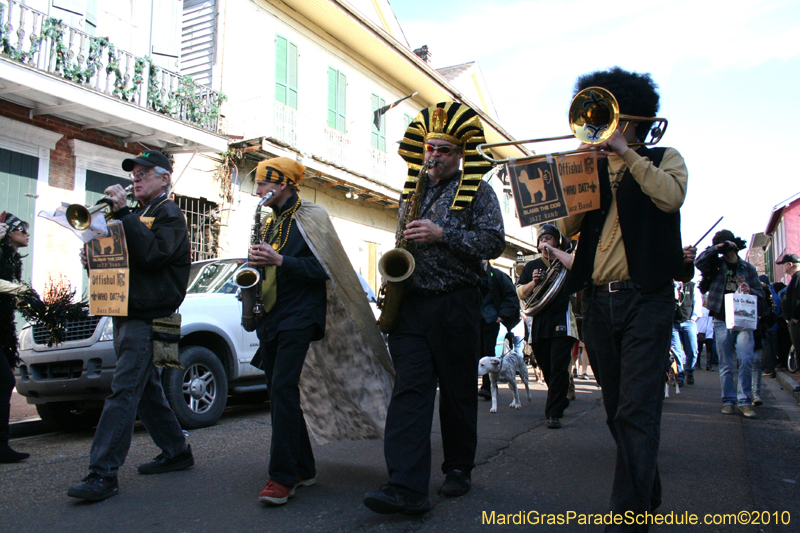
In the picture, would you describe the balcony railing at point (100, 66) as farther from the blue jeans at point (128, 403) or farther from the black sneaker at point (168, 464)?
the black sneaker at point (168, 464)

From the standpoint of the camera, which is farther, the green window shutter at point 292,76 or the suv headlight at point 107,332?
the green window shutter at point 292,76

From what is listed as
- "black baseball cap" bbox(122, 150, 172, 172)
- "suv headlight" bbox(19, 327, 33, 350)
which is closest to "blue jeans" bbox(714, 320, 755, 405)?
"black baseball cap" bbox(122, 150, 172, 172)

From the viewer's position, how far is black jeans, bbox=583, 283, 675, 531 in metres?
2.77

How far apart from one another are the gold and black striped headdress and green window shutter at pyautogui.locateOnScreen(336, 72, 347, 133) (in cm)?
1425

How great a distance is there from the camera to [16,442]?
19.7 ft

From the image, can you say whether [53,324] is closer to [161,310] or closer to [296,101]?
[161,310]

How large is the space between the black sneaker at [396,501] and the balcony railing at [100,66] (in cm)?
976

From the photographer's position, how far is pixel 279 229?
4023 mm

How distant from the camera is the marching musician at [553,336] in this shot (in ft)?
20.6

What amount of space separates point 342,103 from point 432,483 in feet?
49.9

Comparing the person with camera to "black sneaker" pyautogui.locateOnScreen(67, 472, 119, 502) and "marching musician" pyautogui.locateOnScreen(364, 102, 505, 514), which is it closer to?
"marching musician" pyautogui.locateOnScreen(364, 102, 505, 514)

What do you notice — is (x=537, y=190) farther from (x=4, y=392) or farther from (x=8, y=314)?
(x=8, y=314)

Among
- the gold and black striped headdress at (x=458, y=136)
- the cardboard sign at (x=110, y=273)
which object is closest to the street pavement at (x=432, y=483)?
the cardboard sign at (x=110, y=273)

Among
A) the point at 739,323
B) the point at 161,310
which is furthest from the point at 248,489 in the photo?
the point at 739,323
